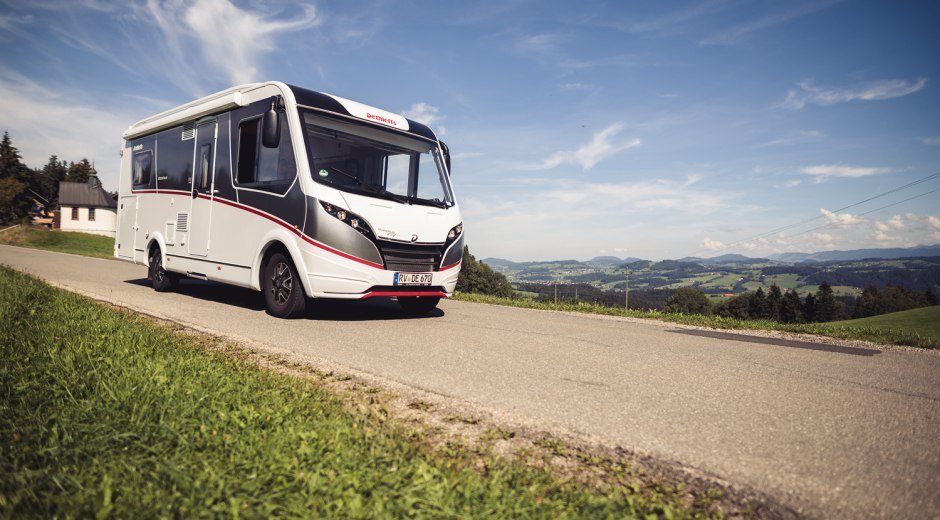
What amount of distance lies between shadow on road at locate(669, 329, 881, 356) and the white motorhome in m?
3.71

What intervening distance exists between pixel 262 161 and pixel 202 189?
1.90 meters

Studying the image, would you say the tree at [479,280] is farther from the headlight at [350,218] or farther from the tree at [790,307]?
the headlight at [350,218]

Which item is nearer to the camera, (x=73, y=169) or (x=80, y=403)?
(x=80, y=403)

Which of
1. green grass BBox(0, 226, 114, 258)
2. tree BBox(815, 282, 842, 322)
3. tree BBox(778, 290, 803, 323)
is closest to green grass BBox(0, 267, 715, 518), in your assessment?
green grass BBox(0, 226, 114, 258)

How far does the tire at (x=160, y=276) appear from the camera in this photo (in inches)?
405

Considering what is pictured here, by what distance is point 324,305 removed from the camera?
9438 mm

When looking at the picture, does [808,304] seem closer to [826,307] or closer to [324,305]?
[826,307]

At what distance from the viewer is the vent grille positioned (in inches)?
368

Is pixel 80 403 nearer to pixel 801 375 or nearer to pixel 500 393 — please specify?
pixel 500 393

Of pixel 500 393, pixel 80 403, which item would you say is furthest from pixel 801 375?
pixel 80 403

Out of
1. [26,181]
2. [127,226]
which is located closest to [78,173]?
[26,181]

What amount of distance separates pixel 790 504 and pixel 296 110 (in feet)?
22.1

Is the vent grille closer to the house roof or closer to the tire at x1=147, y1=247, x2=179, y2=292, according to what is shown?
the tire at x1=147, y1=247, x2=179, y2=292

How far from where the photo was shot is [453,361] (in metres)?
5.09
